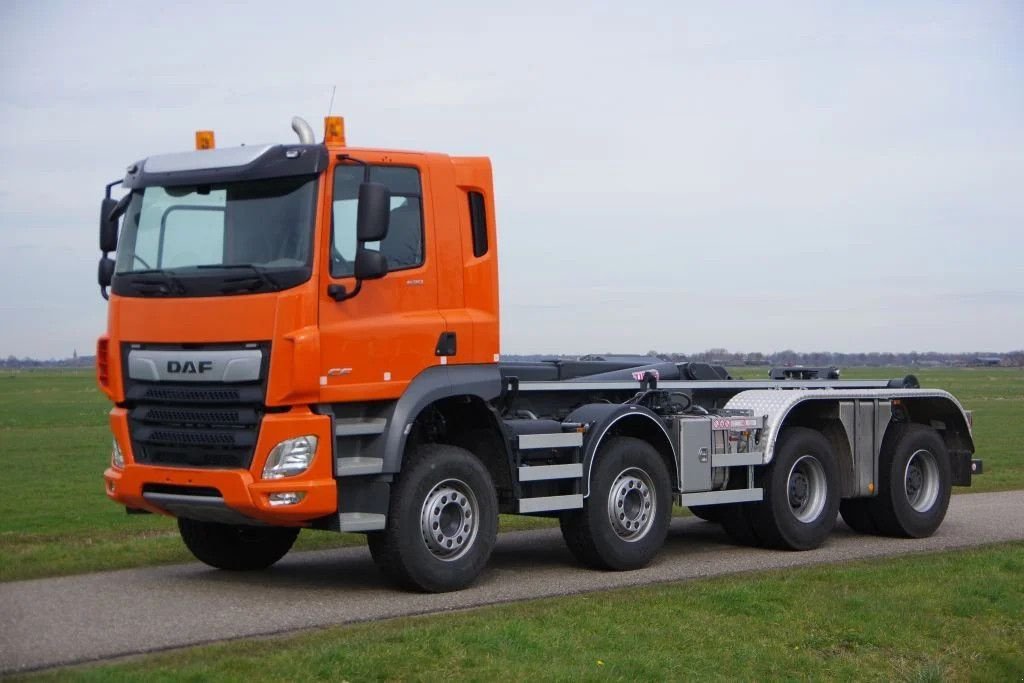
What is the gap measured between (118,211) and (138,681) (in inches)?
177

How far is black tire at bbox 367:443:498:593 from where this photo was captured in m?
9.95

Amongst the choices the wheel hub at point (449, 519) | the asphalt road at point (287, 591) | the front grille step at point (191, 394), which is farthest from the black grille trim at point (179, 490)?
the wheel hub at point (449, 519)

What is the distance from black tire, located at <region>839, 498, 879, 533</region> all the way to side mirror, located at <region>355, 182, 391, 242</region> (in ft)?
24.3

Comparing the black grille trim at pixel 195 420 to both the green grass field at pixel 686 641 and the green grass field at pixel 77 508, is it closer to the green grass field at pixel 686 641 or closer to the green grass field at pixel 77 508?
the green grass field at pixel 686 641

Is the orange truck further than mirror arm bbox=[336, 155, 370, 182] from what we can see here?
Answer: No

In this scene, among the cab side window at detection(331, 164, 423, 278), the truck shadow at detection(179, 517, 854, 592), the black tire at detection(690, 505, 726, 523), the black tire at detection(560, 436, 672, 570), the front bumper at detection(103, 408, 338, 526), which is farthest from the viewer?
the black tire at detection(690, 505, 726, 523)

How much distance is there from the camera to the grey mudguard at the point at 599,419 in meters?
11.3

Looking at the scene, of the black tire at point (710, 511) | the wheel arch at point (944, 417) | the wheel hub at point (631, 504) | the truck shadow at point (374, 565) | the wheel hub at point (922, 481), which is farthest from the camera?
the wheel arch at point (944, 417)

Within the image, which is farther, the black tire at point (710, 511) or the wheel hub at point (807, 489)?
the black tire at point (710, 511)

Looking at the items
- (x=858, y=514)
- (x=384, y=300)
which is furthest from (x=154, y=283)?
(x=858, y=514)

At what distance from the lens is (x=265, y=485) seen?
931cm

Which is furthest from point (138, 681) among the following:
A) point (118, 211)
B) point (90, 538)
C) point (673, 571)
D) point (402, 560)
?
point (90, 538)

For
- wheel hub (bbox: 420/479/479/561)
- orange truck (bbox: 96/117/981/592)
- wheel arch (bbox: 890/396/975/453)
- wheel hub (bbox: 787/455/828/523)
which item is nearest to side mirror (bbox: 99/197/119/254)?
orange truck (bbox: 96/117/981/592)

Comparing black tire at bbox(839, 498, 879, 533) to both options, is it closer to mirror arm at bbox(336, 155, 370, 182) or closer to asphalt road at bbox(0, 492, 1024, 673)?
asphalt road at bbox(0, 492, 1024, 673)
